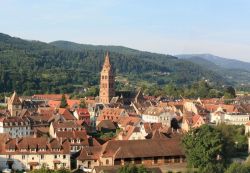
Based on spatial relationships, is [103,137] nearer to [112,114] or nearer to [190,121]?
[190,121]

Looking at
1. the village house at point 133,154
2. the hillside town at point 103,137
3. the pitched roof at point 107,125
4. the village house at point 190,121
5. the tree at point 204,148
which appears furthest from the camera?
the pitched roof at point 107,125

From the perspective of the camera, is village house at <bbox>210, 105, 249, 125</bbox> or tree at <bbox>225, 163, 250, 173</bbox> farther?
village house at <bbox>210, 105, 249, 125</bbox>

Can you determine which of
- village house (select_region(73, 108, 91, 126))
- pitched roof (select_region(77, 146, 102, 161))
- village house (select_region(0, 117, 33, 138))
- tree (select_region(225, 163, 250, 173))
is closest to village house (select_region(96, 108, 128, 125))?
village house (select_region(73, 108, 91, 126))

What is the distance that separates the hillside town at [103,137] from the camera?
5084cm

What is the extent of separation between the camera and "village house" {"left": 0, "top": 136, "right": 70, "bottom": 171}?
50719mm

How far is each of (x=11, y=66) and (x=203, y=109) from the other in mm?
98270

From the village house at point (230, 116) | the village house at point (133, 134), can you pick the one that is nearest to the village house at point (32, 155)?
the village house at point (133, 134)

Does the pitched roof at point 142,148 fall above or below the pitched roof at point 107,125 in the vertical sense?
above

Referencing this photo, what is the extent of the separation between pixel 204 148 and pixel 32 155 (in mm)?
16146

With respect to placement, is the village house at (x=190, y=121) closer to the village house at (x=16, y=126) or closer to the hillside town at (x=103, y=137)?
the hillside town at (x=103, y=137)

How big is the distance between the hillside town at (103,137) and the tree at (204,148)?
1.91 meters

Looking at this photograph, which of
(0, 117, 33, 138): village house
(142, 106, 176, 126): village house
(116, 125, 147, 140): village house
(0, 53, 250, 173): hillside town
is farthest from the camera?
(142, 106, 176, 126): village house

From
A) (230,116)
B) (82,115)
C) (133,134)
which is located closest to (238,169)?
(133,134)

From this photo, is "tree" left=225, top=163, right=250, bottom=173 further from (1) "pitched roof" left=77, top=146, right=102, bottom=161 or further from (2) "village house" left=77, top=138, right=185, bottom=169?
(1) "pitched roof" left=77, top=146, right=102, bottom=161
